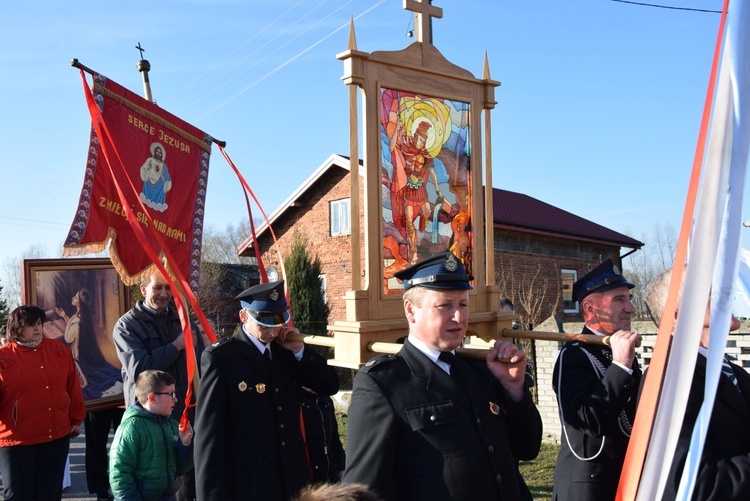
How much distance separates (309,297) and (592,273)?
621 inches

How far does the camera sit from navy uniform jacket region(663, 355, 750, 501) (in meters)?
2.45

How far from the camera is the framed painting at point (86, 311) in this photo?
6641 millimetres

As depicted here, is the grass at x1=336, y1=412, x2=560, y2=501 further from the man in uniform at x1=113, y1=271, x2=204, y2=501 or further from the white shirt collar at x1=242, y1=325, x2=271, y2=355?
the white shirt collar at x1=242, y1=325, x2=271, y2=355

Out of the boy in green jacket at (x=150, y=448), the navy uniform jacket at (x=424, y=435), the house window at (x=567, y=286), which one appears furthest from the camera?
the house window at (x=567, y=286)

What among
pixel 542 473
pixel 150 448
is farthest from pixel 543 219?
pixel 150 448

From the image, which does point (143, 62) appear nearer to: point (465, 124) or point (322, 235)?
point (465, 124)

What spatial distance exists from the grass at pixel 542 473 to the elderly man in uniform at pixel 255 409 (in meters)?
3.06

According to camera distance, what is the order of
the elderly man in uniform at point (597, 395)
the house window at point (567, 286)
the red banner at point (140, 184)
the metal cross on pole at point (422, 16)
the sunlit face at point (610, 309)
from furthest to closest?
the house window at point (567, 286) → the red banner at point (140, 184) → the metal cross on pole at point (422, 16) → the sunlit face at point (610, 309) → the elderly man in uniform at point (597, 395)

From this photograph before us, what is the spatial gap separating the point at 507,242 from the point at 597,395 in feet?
58.7

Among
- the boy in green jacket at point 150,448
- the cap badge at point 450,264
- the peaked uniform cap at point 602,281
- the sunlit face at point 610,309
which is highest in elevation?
the cap badge at point 450,264

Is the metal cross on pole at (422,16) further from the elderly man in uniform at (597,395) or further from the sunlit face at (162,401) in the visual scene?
the sunlit face at (162,401)

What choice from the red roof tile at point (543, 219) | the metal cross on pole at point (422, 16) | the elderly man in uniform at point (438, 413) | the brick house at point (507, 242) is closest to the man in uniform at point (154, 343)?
the metal cross on pole at point (422, 16)

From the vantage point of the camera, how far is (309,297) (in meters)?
18.9

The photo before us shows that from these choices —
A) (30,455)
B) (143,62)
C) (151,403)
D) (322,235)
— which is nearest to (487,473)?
(151,403)
